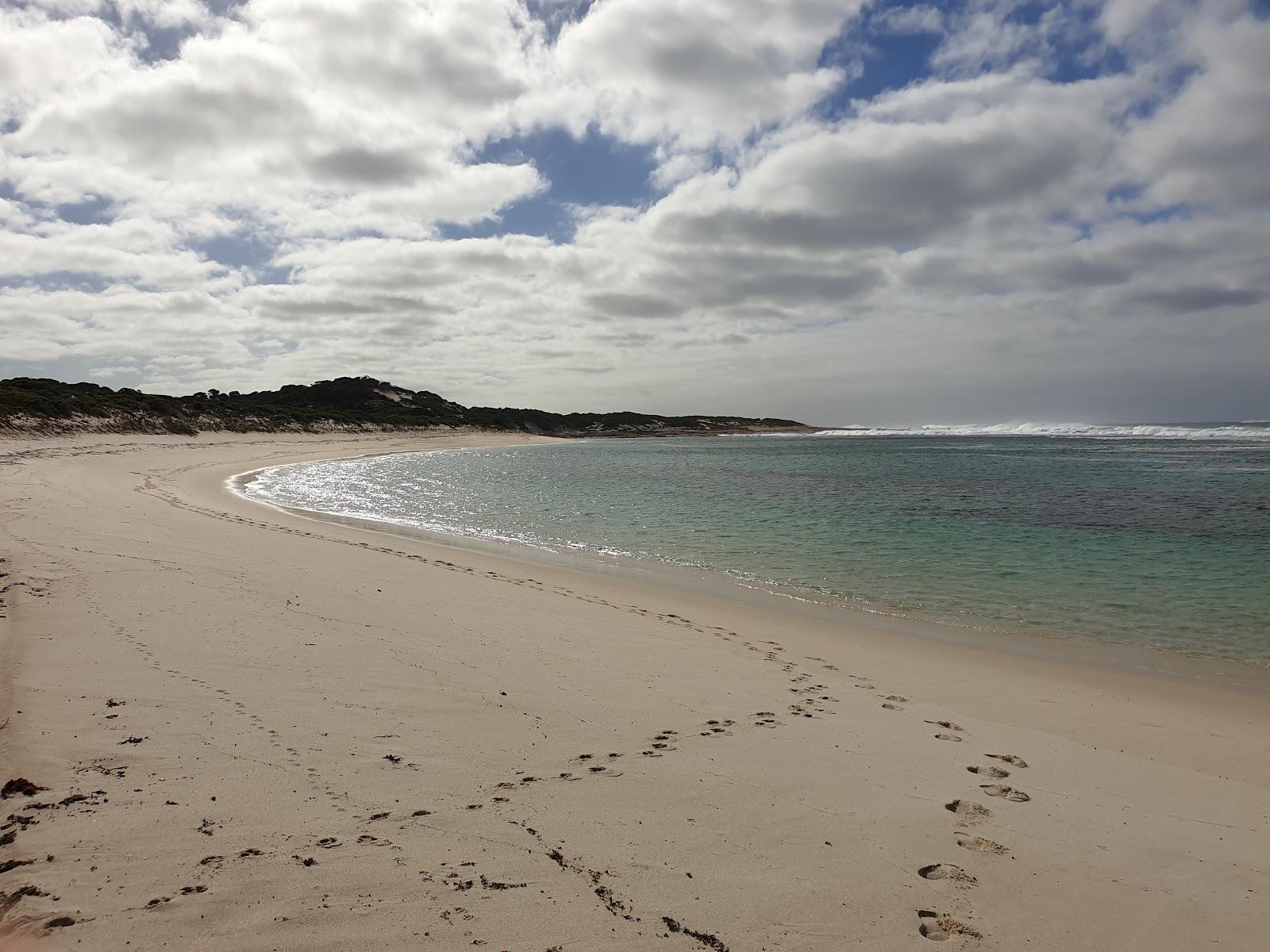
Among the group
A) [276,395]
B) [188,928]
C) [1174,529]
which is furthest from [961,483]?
[276,395]

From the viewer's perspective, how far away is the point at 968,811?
4.23 meters

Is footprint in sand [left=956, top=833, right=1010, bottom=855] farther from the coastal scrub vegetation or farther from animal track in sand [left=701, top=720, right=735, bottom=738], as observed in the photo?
the coastal scrub vegetation

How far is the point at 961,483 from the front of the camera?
3241 centimetres

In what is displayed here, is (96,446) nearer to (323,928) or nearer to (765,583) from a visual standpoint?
(765,583)

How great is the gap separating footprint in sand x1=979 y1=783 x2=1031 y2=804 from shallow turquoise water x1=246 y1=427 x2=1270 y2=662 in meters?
5.74

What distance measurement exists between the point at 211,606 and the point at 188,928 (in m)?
5.55

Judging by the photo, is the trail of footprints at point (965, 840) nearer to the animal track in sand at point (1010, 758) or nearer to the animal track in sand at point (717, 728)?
the animal track in sand at point (1010, 758)

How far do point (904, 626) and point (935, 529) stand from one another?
31.5 feet

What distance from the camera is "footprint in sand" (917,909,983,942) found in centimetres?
309

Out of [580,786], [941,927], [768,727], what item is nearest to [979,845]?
[941,927]

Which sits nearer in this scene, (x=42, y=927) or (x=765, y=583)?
(x=42, y=927)

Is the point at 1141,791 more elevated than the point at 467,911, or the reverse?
the point at 467,911

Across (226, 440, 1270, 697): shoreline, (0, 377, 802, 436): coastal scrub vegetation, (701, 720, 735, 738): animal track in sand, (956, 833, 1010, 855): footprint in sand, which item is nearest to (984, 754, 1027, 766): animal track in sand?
(956, 833, 1010, 855): footprint in sand

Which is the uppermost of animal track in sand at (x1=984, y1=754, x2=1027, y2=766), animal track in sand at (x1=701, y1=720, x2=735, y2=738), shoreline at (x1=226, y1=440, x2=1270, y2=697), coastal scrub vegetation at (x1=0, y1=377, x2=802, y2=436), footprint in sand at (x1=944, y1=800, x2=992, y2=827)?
coastal scrub vegetation at (x1=0, y1=377, x2=802, y2=436)
